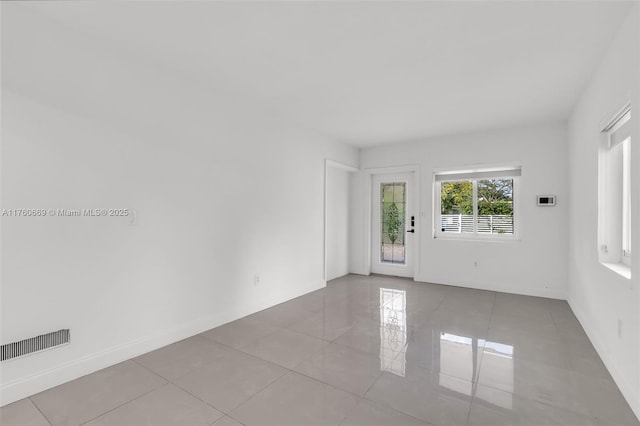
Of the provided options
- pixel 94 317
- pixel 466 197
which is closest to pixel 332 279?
pixel 466 197

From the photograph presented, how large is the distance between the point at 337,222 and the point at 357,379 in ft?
12.8

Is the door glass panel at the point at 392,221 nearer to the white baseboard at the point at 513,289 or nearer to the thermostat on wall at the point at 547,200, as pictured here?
the white baseboard at the point at 513,289

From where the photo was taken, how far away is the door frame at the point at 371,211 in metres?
5.59

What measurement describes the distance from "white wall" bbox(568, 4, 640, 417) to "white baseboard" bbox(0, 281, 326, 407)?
351 cm

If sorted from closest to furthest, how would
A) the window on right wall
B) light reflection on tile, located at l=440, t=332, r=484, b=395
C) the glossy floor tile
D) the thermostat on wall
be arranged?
the glossy floor tile
light reflection on tile, located at l=440, t=332, r=484, b=395
the window on right wall
the thermostat on wall

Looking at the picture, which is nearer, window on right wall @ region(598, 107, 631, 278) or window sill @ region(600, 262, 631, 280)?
window sill @ region(600, 262, 631, 280)

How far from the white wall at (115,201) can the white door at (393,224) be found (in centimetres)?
294

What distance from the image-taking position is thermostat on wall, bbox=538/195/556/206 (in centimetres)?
452

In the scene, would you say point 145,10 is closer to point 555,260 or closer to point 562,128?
point 562,128

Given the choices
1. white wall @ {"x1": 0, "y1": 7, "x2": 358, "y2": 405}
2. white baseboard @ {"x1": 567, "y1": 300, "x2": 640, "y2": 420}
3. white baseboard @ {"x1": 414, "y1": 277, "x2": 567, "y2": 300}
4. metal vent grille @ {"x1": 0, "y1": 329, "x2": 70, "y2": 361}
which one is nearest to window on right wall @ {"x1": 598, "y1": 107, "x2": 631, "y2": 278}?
white baseboard @ {"x1": 567, "y1": 300, "x2": 640, "y2": 420}

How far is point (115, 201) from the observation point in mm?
2574

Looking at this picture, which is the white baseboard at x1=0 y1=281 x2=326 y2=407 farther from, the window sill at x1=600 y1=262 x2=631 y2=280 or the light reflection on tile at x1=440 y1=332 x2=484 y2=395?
the window sill at x1=600 y1=262 x2=631 y2=280

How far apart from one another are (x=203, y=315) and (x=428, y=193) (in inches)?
167

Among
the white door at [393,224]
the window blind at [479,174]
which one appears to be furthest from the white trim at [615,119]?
the white door at [393,224]
